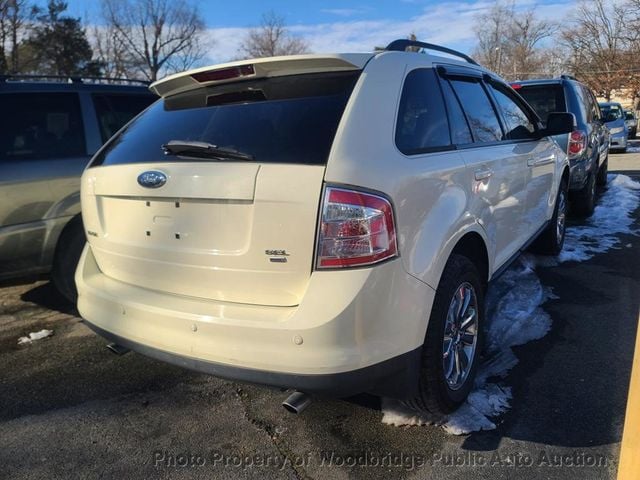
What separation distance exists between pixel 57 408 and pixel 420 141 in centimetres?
246

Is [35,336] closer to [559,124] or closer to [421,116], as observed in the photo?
[421,116]

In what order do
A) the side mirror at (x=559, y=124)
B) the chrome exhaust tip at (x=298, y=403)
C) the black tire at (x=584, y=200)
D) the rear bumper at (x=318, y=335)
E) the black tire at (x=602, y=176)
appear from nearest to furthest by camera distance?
the rear bumper at (x=318, y=335) < the chrome exhaust tip at (x=298, y=403) < the side mirror at (x=559, y=124) < the black tire at (x=584, y=200) < the black tire at (x=602, y=176)

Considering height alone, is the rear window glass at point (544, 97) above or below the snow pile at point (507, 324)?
above

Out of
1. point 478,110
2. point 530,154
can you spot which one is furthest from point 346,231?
point 530,154

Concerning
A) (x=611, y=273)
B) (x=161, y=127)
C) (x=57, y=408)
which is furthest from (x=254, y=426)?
(x=611, y=273)

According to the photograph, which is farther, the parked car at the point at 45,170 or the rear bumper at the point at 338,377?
the parked car at the point at 45,170

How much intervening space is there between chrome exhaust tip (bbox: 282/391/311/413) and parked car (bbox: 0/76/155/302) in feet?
8.66

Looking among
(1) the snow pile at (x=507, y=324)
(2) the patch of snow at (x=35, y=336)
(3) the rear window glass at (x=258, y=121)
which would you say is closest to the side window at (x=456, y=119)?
(3) the rear window glass at (x=258, y=121)

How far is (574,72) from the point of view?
44844mm

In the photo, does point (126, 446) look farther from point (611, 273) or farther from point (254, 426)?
point (611, 273)

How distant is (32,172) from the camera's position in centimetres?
391

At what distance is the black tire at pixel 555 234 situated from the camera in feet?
17.4

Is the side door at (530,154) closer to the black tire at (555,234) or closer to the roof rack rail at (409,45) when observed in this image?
the black tire at (555,234)

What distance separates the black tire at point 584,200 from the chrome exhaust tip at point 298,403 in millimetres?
6078
